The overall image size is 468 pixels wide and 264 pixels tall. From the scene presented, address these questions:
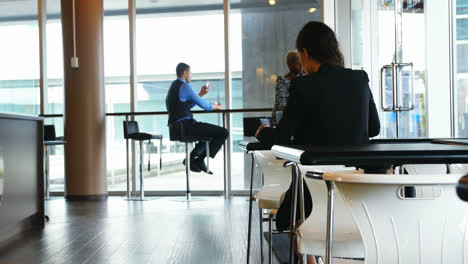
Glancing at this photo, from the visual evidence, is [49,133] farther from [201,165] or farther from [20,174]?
[20,174]

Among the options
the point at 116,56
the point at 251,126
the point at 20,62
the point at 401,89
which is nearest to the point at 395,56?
the point at 401,89

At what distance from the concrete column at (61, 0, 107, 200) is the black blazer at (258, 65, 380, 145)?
5137 mm

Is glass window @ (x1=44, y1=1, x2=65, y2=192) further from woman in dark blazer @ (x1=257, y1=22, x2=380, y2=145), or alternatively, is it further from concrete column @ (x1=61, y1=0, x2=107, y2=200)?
woman in dark blazer @ (x1=257, y1=22, x2=380, y2=145)

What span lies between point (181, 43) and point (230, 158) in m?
1.82

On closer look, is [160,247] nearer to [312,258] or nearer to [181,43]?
[312,258]

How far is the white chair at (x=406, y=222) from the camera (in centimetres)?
122

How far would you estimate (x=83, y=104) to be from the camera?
277 inches

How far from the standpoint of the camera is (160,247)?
384cm

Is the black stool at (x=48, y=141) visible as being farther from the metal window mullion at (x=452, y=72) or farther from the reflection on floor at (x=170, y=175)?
the metal window mullion at (x=452, y=72)

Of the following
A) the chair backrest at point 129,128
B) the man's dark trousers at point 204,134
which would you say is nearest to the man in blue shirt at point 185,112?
the man's dark trousers at point 204,134

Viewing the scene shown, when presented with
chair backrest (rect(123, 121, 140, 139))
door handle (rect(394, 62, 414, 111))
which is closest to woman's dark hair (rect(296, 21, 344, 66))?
door handle (rect(394, 62, 414, 111))

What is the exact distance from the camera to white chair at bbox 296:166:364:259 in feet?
5.24

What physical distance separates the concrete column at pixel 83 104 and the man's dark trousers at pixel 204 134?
1308 millimetres

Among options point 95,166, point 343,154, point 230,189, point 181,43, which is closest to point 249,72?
point 181,43
